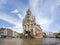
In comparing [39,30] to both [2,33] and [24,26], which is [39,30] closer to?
[24,26]

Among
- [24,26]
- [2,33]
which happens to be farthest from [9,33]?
[24,26]

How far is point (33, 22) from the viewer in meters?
125

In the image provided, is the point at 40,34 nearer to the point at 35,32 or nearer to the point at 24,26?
the point at 35,32

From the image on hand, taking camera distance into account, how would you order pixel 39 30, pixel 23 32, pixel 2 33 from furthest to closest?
pixel 39 30 → pixel 2 33 → pixel 23 32

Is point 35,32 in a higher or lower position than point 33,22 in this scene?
lower

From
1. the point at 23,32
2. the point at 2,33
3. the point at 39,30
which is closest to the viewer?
the point at 23,32

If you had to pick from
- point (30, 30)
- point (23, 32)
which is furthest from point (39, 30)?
point (23, 32)

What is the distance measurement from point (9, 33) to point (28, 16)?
21.2 meters

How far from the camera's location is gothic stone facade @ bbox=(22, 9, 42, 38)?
117 meters

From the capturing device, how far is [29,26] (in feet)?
397

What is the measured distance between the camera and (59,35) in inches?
4929

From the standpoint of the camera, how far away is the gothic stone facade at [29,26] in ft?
384

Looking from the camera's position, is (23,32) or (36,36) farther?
(36,36)

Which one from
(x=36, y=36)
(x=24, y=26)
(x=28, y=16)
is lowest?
(x=36, y=36)
